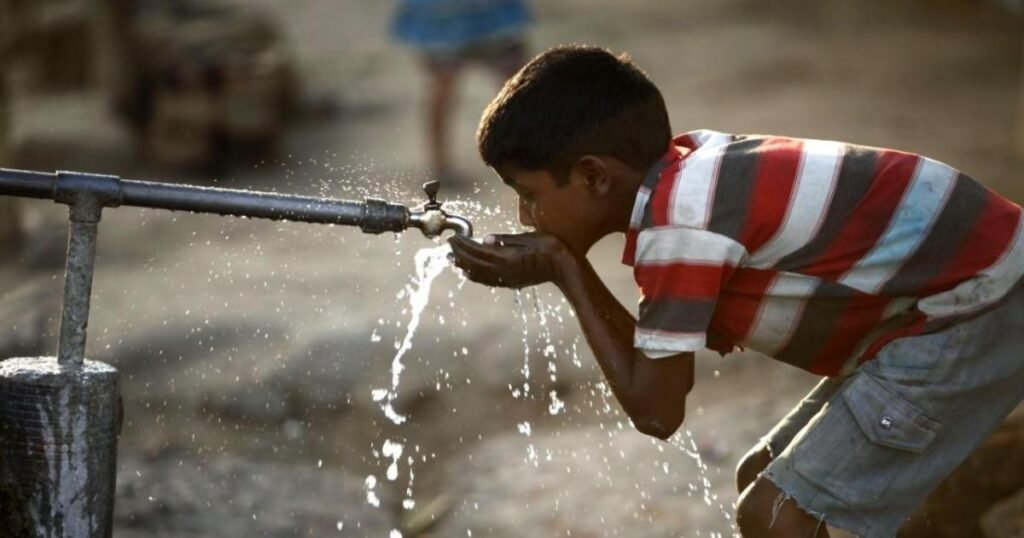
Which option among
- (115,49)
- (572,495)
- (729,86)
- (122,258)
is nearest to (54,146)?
(115,49)

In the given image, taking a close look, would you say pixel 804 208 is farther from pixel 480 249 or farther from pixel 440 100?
pixel 440 100

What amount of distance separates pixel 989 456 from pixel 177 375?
2524 mm

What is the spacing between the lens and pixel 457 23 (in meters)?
7.39

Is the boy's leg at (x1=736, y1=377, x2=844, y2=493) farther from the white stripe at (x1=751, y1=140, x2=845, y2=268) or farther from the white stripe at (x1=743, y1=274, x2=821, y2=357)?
the white stripe at (x1=751, y1=140, x2=845, y2=268)

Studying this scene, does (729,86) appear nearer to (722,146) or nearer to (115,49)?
(115,49)

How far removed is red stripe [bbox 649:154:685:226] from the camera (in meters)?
2.58

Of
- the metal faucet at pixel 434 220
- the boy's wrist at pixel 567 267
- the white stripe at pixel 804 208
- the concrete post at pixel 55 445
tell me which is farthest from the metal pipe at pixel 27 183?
the white stripe at pixel 804 208

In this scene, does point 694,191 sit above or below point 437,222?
above

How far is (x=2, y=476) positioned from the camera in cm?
275

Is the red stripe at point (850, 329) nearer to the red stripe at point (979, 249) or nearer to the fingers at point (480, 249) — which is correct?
the red stripe at point (979, 249)

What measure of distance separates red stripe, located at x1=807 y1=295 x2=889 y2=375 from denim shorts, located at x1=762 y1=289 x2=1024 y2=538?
0.15 ft

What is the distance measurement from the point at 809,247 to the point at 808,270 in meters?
0.04

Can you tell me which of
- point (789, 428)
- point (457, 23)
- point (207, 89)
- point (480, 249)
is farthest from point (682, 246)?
point (207, 89)

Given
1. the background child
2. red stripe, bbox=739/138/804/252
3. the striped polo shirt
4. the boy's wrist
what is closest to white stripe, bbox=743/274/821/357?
the striped polo shirt
